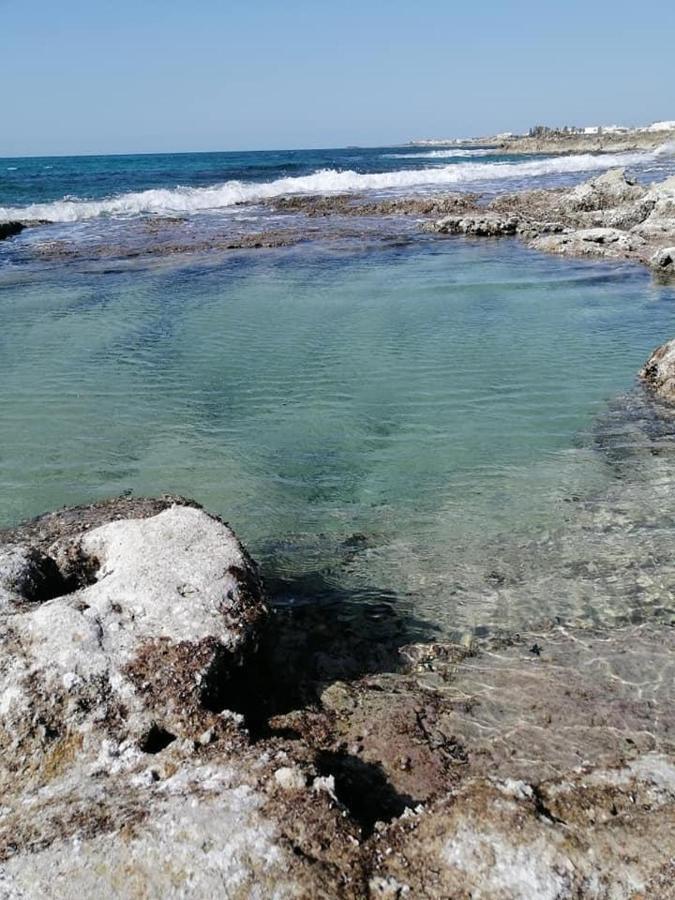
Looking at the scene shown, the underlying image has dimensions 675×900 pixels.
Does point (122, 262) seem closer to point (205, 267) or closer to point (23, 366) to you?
point (205, 267)

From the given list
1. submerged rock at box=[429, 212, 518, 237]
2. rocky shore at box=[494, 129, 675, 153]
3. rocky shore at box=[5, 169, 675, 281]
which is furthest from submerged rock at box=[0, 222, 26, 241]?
rocky shore at box=[494, 129, 675, 153]

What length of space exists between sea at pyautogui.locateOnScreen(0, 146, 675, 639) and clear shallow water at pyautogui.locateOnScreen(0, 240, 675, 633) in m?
0.04

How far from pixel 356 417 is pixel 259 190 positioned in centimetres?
4382

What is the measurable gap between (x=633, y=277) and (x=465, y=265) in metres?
4.84

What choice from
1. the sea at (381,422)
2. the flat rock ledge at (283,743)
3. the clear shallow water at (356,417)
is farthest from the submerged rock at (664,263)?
the flat rock ledge at (283,743)

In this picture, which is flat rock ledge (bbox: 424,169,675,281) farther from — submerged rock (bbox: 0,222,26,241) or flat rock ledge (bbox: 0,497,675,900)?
submerged rock (bbox: 0,222,26,241)

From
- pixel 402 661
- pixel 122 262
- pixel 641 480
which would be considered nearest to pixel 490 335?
pixel 641 480

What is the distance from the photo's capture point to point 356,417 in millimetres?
10500

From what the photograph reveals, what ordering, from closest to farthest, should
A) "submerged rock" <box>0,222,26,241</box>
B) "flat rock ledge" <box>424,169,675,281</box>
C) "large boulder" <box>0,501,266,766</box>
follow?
"large boulder" <box>0,501,266,766</box> → "flat rock ledge" <box>424,169,675,281</box> → "submerged rock" <box>0,222,26,241</box>

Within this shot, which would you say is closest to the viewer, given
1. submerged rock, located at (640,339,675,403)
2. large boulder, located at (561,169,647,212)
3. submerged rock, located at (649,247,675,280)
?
submerged rock, located at (640,339,675,403)

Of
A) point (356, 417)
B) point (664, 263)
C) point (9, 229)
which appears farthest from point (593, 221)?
point (9, 229)

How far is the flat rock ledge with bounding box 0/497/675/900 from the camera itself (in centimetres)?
309

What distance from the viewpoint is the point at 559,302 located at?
16781 millimetres

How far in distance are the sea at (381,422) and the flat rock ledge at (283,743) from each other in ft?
2.70
